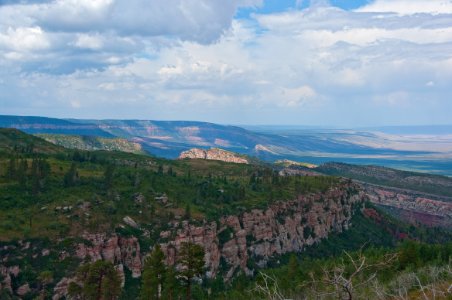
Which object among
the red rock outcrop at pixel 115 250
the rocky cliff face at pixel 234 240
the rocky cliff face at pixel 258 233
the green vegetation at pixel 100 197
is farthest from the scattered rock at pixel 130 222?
the rocky cliff face at pixel 258 233

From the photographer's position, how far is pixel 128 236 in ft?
399

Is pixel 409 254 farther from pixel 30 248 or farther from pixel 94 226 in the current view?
pixel 30 248

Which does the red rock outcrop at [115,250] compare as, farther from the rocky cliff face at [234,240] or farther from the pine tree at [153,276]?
the pine tree at [153,276]

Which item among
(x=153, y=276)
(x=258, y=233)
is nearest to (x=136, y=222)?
(x=258, y=233)

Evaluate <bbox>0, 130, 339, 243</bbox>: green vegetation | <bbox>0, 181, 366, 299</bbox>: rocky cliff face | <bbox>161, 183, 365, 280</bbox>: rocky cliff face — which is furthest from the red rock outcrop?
<bbox>161, 183, 365, 280</bbox>: rocky cliff face

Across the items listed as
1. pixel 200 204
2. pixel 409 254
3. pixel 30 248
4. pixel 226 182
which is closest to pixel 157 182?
pixel 200 204

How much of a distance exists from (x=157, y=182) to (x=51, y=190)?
1588 inches

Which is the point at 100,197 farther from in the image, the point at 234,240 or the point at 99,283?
the point at 99,283

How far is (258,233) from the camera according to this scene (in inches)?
6078

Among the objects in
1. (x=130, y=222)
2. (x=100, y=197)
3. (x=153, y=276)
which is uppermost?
(x=100, y=197)

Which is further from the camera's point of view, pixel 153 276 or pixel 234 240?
pixel 234 240

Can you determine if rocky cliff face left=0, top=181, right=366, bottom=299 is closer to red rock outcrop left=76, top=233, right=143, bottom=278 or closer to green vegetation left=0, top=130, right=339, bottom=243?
red rock outcrop left=76, top=233, right=143, bottom=278

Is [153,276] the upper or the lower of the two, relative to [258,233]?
upper

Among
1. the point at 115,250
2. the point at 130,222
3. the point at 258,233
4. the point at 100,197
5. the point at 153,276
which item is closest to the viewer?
the point at 153,276
